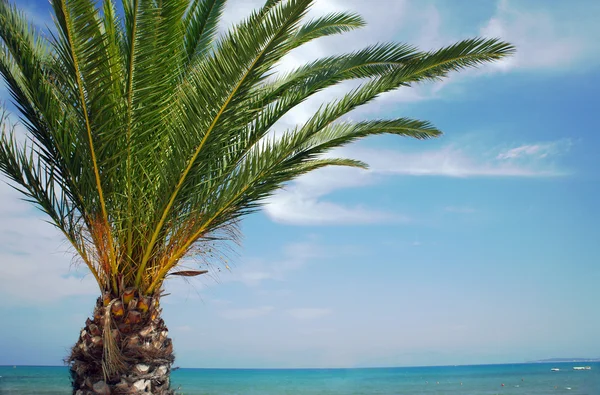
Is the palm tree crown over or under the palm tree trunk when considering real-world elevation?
over

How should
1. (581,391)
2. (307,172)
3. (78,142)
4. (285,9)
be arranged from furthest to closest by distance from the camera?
(581,391) → (307,172) → (78,142) → (285,9)

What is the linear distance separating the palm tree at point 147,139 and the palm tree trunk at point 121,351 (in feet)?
0.05

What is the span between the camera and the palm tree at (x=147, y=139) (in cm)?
577

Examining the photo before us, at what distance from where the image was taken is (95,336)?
6.36m

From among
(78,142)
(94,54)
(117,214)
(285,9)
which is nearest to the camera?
(285,9)

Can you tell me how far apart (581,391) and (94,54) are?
138 feet

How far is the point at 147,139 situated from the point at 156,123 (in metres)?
0.21

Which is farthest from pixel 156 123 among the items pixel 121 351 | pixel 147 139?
pixel 121 351

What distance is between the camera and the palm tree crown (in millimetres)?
5684

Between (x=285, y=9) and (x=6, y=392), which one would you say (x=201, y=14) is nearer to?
(x=285, y=9)

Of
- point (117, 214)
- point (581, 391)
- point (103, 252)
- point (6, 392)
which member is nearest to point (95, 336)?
point (103, 252)

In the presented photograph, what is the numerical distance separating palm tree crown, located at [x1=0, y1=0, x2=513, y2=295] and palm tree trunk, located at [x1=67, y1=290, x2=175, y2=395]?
0.85ft

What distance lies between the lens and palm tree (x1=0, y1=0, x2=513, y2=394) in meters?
5.77

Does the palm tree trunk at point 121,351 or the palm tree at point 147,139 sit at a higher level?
the palm tree at point 147,139
